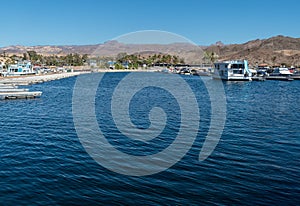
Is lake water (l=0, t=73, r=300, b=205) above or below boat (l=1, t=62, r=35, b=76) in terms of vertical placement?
below

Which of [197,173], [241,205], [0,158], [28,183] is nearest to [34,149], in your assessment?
[0,158]

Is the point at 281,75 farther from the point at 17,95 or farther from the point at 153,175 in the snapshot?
the point at 153,175

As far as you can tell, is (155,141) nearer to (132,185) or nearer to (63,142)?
(63,142)

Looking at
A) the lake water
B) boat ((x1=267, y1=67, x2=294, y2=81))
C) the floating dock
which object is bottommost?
the lake water

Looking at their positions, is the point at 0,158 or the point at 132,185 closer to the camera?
the point at 132,185

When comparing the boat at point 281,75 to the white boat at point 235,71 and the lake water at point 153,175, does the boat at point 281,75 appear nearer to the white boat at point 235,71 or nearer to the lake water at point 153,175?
the white boat at point 235,71

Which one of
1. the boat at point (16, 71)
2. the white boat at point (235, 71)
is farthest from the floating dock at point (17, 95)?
the white boat at point (235, 71)

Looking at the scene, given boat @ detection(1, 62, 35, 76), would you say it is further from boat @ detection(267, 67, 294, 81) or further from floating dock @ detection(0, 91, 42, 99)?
boat @ detection(267, 67, 294, 81)

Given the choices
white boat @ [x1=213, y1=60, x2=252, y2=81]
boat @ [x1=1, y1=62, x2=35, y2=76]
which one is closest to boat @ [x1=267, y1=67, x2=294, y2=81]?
white boat @ [x1=213, y1=60, x2=252, y2=81]

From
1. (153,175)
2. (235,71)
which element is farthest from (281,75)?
(153,175)

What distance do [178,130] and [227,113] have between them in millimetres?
11081

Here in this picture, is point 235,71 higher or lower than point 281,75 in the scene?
higher

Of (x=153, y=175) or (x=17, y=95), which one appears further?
(x=17, y=95)

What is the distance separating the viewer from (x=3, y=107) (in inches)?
1368
